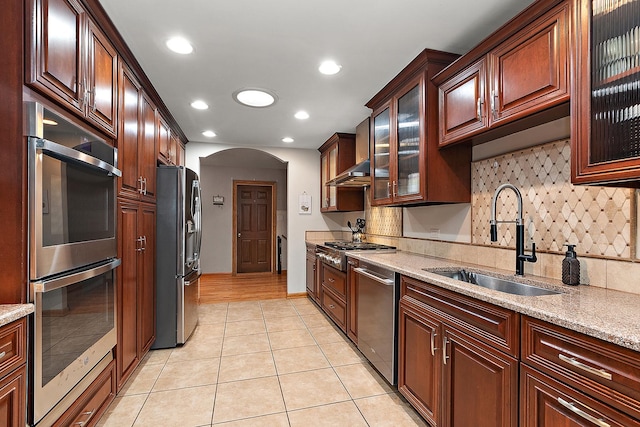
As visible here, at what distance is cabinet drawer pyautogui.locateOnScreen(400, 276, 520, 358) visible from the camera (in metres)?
1.24

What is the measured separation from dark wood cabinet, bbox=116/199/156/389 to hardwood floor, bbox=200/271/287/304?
6.82 feet

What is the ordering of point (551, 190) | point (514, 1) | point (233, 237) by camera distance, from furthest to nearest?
point (233, 237) → point (551, 190) → point (514, 1)

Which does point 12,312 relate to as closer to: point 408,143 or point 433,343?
point 433,343

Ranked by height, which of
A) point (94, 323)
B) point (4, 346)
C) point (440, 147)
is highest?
point (440, 147)

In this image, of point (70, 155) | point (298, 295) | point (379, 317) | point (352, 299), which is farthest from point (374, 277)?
point (298, 295)

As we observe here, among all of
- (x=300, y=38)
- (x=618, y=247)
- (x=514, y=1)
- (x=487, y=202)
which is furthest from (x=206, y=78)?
(x=618, y=247)

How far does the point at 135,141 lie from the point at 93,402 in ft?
5.71

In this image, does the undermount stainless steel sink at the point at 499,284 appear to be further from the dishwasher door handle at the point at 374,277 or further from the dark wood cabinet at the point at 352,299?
the dark wood cabinet at the point at 352,299

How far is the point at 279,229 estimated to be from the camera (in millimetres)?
7199

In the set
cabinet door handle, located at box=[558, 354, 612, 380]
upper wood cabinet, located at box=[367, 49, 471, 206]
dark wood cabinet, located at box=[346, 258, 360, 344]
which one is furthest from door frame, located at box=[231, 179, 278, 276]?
cabinet door handle, located at box=[558, 354, 612, 380]

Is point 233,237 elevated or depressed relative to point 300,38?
depressed

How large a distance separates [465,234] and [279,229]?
17.0 ft

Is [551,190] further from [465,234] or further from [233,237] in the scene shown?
[233,237]

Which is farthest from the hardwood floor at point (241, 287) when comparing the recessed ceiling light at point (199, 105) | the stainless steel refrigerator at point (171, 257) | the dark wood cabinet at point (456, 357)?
the dark wood cabinet at point (456, 357)
